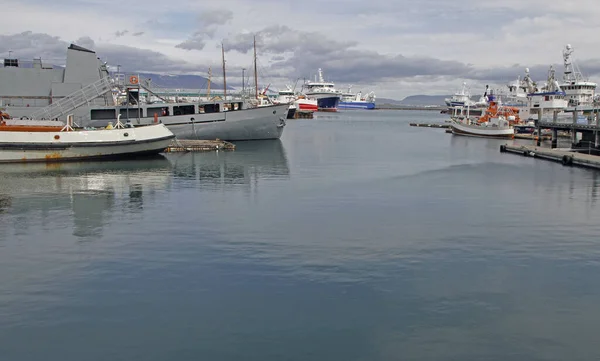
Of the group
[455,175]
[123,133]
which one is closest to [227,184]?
[123,133]

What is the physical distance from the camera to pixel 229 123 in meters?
63.5

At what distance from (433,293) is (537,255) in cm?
602

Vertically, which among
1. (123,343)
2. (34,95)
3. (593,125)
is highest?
(34,95)

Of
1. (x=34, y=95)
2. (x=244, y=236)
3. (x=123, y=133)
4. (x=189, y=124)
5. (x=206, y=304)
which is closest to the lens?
(x=206, y=304)

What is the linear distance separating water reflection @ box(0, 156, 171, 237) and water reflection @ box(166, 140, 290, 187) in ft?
5.82

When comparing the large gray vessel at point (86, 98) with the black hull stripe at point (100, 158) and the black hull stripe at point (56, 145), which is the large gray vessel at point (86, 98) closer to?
the black hull stripe at point (100, 158)

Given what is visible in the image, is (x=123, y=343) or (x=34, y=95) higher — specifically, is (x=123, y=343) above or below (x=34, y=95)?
below

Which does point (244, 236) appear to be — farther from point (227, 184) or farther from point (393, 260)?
point (227, 184)

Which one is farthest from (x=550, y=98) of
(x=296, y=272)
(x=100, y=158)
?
(x=296, y=272)

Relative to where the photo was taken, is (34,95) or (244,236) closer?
(244,236)

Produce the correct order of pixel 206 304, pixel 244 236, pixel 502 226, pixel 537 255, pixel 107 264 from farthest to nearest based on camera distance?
pixel 502 226, pixel 244 236, pixel 537 255, pixel 107 264, pixel 206 304

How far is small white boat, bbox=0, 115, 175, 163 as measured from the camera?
42.4 metres

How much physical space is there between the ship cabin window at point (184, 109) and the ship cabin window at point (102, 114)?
6237 millimetres

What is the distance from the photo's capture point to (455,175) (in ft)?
137
